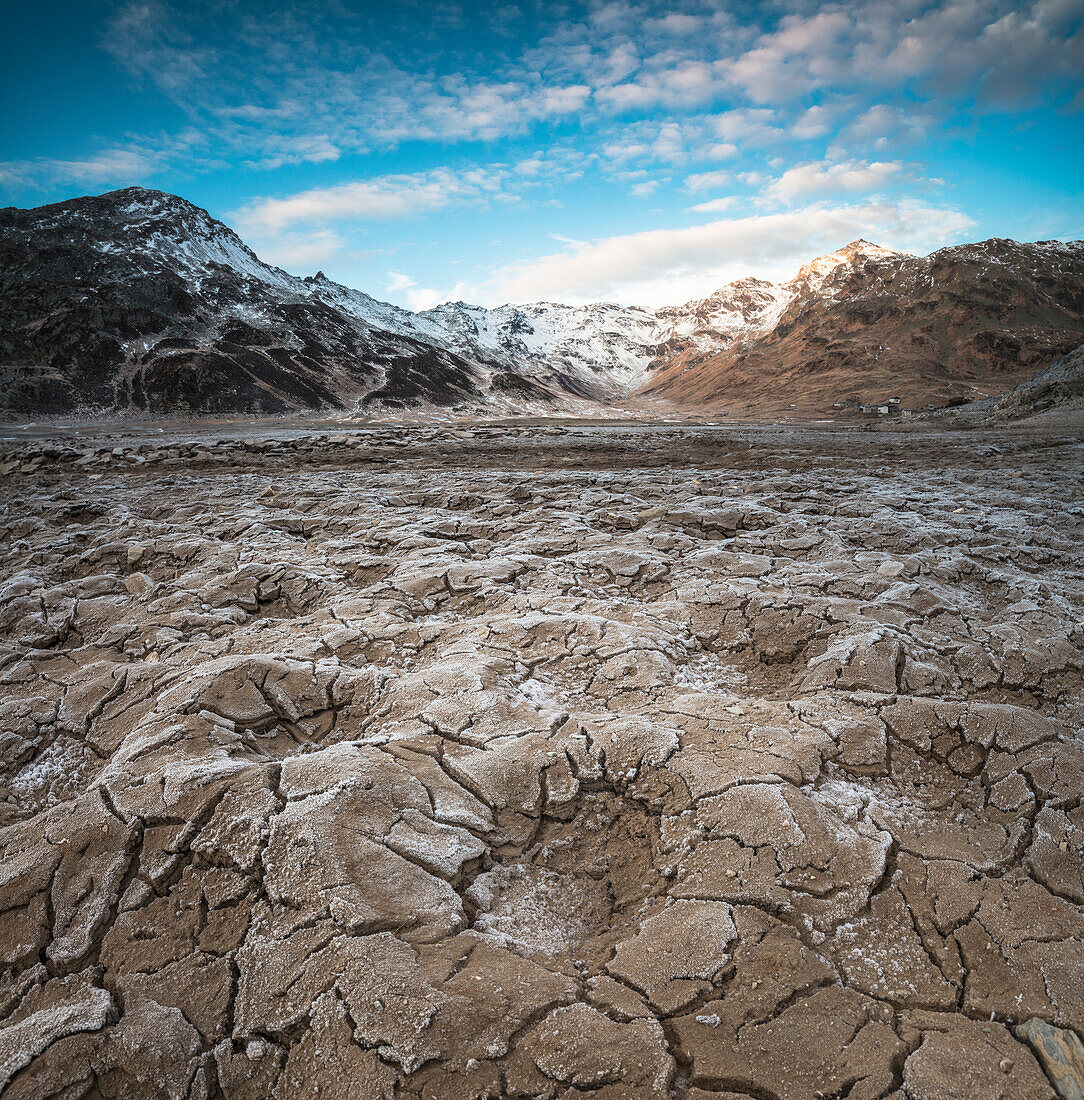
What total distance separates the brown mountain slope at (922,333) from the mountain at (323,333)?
8.4 inches

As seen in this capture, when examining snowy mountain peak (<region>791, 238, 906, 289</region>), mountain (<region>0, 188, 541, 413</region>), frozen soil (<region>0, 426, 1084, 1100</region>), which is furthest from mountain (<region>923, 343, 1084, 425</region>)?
snowy mountain peak (<region>791, 238, 906, 289</region>)

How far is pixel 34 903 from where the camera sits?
2.10 meters

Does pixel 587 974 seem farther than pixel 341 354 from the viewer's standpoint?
No

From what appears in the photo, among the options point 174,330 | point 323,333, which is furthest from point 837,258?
point 174,330

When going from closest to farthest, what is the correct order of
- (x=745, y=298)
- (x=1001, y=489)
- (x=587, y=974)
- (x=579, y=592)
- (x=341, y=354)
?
(x=587, y=974) → (x=579, y=592) → (x=1001, y=489) → (x=341, y=354) → (x=745, y=298)

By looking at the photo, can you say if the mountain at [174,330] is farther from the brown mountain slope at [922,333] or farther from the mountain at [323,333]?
the brown mountain slope at [922,333]

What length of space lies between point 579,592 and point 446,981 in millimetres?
3508

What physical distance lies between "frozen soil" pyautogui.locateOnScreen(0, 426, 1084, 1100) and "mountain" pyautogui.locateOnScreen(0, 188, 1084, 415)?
132 ft

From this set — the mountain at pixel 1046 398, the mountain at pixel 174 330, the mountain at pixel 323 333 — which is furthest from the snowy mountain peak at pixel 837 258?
the mountain at pixel 1046 398

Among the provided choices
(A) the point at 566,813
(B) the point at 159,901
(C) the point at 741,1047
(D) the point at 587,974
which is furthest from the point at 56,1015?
(C) the point at 741,1047

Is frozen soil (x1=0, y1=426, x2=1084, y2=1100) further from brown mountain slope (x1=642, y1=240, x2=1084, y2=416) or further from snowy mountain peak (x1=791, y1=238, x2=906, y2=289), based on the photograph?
snowy mountain peak (x1=791, y1=238, x2=906, y2=289)

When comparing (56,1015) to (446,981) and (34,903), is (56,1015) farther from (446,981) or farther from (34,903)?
(446,981)

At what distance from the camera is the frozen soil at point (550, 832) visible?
5.30 ft

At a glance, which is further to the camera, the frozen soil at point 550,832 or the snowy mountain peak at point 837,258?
the snowy mountain peak at point 837,258
